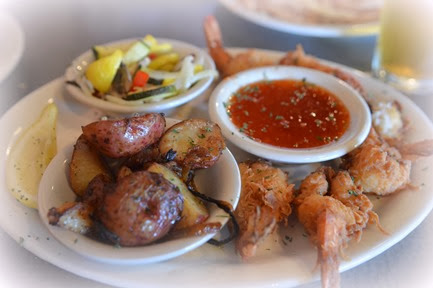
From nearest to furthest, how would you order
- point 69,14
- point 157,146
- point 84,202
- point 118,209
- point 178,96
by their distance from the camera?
point 118,209
point 84,202
point 157,146
point 178,96
point 69,14

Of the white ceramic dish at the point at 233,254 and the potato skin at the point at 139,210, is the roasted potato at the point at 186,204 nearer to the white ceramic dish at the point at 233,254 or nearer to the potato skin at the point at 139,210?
the potato skin at the point at 139,210

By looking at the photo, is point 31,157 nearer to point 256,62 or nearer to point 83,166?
point 83,166

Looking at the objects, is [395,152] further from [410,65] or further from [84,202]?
[84,202]

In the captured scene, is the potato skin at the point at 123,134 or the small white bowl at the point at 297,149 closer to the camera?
the potato skin at the point at 123,134

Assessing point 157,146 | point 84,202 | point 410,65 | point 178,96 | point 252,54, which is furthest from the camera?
point 410,65

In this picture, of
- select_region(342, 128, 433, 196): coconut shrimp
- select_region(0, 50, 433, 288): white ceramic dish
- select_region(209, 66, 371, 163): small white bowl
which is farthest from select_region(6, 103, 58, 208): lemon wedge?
select_region(342, 128, 433, 196): coconut shrimp

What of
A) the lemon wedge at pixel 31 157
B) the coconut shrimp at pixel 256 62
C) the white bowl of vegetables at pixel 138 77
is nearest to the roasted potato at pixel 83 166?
the lemon wedge at pixel 31 157

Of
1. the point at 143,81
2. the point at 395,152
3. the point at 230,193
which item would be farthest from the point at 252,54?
the point at 230,193
